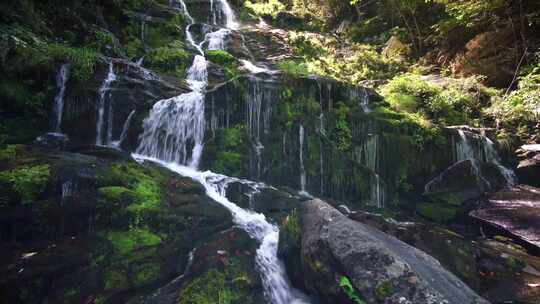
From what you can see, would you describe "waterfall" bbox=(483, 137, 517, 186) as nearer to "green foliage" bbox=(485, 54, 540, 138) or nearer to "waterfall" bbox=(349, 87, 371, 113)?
"green foliage" bbox=(485, 54, 540, 138)

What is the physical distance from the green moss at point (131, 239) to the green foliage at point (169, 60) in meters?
8.32

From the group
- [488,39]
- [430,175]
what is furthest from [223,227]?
[488,39]

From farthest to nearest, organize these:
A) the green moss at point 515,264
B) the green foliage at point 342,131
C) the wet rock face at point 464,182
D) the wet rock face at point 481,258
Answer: the green foliage at point 342,131 → the wet rock face at point 464,182 → the green moss at point 515,264 → the wet rock face at point 481,258

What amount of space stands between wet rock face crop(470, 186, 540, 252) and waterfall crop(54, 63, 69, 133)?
1068 cm

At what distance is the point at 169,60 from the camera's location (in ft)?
40.9

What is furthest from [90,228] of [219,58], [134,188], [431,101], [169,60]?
[431,101]

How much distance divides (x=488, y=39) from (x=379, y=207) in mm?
10247

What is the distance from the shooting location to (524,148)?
386 inches

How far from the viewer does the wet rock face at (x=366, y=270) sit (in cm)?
373

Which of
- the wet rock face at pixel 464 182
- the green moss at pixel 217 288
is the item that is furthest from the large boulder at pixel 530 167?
the green moss at pixel 217 288

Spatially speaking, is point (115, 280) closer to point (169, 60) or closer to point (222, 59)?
point (169, 60)

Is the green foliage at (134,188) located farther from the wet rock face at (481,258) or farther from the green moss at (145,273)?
the wet rock face at (481,258)

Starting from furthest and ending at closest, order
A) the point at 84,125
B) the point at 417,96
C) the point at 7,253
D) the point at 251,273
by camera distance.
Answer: the point at 417,96, the point at 84,125, the point at 251,273, the point at 7,253

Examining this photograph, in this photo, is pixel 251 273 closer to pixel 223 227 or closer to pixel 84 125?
pixel 223 227
